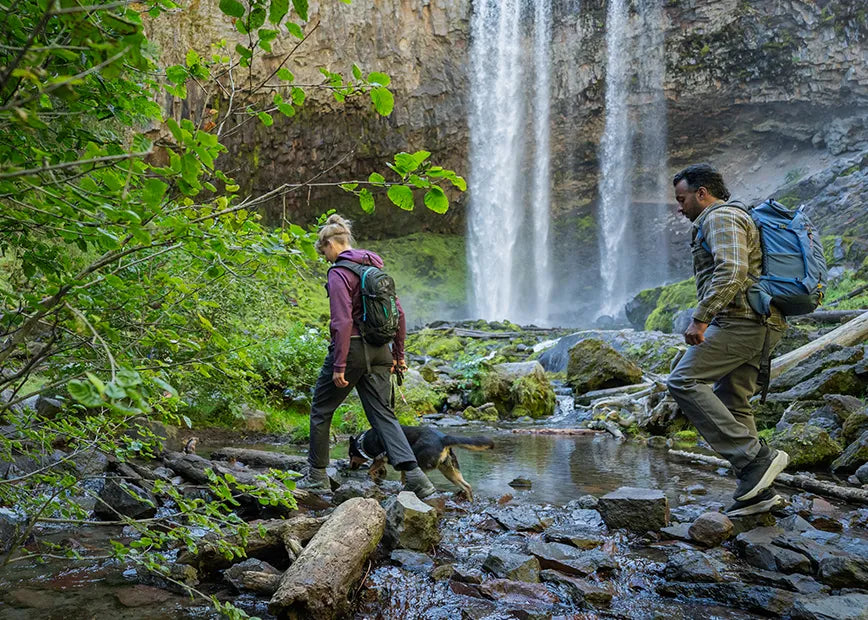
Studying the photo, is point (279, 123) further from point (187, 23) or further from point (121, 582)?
point (121, 582)

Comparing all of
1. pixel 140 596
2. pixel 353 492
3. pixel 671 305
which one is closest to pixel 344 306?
pixel 353 492

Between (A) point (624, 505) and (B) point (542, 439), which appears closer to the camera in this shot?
(A) point (624, 505)

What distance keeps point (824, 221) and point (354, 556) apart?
28.5 meters

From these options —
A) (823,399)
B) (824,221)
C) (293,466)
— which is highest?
(824,221)

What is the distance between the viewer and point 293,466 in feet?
15.9

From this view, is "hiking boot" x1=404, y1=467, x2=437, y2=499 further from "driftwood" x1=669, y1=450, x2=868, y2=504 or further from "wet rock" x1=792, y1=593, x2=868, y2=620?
"driftwood" x1=669, y1=450, x2=868, y2=504

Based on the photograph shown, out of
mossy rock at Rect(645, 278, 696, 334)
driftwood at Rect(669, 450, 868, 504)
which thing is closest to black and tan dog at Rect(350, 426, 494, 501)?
driftwood at Rect(669, 450, 868, 504)

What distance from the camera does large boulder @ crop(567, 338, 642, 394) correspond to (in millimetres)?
10641

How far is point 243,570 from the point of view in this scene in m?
2.44

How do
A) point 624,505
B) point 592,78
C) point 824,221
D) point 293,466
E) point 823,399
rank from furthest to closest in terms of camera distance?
point 592,78 < point 824,221 < point 823,399 < point 293,466 < point 624,505

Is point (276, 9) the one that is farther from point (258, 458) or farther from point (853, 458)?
point (853, 458)

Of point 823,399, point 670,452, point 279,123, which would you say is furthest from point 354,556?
point 279,123

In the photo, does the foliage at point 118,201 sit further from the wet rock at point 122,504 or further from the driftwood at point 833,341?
the driftwood at point 833,341

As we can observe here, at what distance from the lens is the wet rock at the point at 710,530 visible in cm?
290
